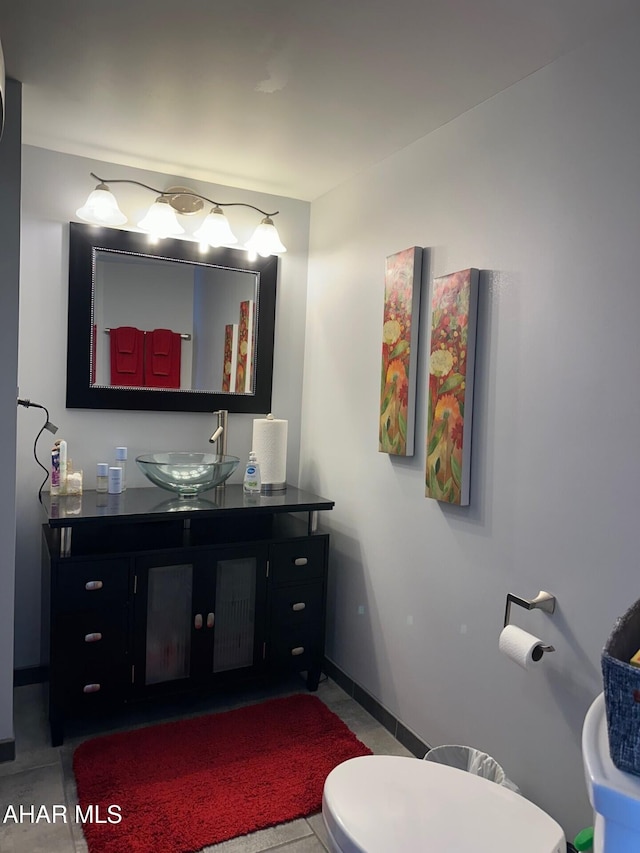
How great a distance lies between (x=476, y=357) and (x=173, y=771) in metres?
1.74

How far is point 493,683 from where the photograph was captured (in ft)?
6.45

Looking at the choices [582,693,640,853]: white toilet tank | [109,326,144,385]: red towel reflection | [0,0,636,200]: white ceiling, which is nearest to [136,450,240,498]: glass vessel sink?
[109,326,144,385]: red towel reflection

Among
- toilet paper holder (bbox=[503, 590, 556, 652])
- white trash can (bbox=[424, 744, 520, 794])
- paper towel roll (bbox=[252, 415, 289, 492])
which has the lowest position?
white trash can (bbox=[424, 744, 520, 794])

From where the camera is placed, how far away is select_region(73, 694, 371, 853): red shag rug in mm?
1882

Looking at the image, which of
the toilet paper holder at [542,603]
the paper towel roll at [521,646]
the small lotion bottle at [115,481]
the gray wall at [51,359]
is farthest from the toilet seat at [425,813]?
the gray wall at [51,359]

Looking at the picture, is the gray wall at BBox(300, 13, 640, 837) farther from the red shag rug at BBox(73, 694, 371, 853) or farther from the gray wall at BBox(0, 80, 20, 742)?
the gray wall at BBox(0, 80, 20, 742)

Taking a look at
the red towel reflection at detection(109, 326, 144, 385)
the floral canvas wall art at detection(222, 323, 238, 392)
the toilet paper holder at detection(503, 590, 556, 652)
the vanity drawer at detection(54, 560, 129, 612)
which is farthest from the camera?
the floral canvas wall art at detection(222, 323, 238, 392)

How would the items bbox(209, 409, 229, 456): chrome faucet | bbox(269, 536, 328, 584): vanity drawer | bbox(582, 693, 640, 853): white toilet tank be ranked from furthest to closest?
1. bbox(209, 409, 229, 456): chrome faucet
2. bbox(269, 536, 328, 584): vanity drawer
3. bbox(582, 693, 640, 853): white toilet tank

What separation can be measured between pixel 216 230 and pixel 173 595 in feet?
5.16

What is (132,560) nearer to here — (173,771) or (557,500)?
(173,771)

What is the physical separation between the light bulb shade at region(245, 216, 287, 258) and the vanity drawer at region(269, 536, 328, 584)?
52.3 inches

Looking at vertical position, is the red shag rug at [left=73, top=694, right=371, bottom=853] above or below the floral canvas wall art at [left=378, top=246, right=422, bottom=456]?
below

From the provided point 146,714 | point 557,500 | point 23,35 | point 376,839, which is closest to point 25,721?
point 146,714

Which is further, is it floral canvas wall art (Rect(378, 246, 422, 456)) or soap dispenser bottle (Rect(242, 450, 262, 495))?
soap dispenser bottle (Rect(242, 450, 262, 495))
